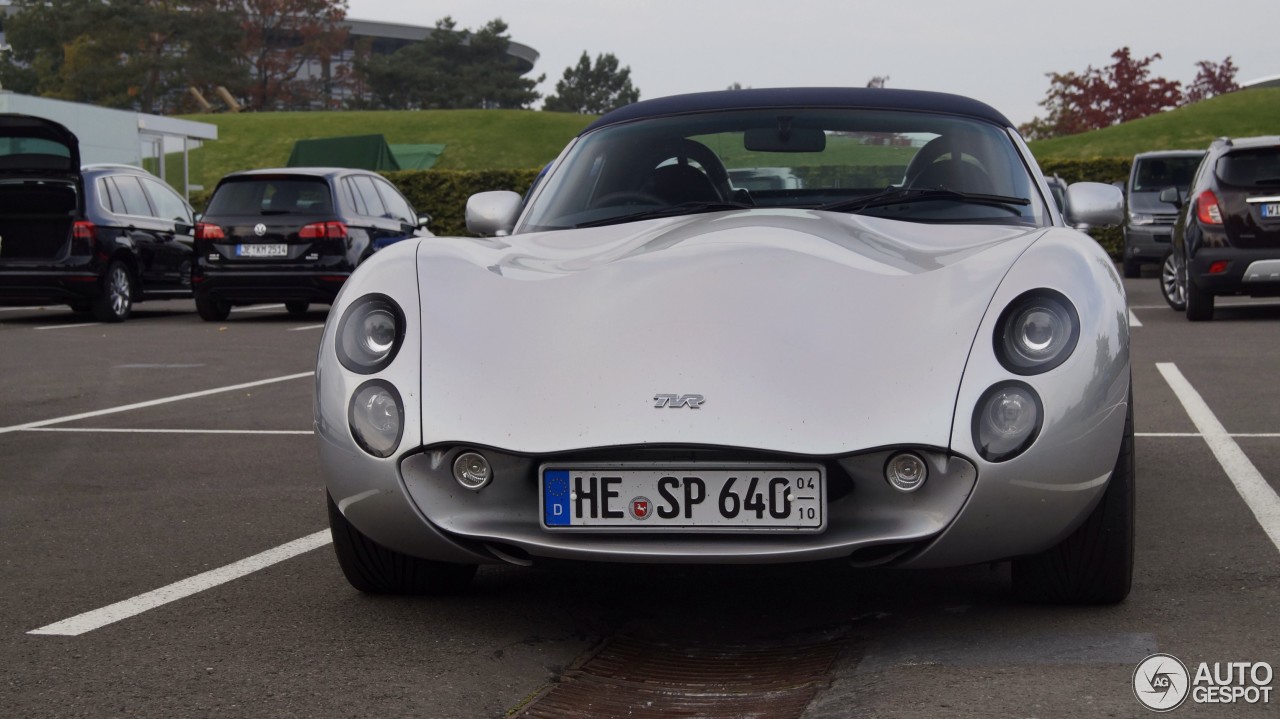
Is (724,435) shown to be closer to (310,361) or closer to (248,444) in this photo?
(248,444)

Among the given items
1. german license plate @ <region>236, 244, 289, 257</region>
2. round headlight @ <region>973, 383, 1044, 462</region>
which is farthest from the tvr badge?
german license plate @ <region>236, 244, 289, 257</region>

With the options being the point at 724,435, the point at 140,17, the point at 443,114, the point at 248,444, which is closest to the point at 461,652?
the point at 724,435

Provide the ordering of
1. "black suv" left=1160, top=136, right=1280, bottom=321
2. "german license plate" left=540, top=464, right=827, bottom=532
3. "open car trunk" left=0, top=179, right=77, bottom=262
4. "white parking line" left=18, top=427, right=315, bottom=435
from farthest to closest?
"open car trunk" left=0, top=179, right=77, bottom=262
"black suv" left=1160, top=136, right=1280, bottom=321
"white parking line" left=18, top=427, right=315, bottom=435
"german license plate" left=540, top=464, right=827, bottom=532

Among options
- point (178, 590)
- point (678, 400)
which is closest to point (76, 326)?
point (178, 590)

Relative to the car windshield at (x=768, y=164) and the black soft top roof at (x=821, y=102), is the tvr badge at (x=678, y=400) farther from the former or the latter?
the black soft top roof at (x=821, y=102)

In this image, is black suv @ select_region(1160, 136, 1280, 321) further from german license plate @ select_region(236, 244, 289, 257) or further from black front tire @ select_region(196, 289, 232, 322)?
black front tire @ select_region(196, 289, 232, 322)

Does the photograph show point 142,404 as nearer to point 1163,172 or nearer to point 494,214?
point 494,214

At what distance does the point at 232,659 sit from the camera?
11.9 ft

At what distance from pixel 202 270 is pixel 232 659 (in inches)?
532

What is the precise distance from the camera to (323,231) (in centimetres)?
1627

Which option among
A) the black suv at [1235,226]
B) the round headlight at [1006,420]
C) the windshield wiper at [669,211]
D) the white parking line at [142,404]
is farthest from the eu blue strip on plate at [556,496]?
the black suv at [1235,226]

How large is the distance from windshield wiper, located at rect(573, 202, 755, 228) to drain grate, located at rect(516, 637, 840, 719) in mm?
1423

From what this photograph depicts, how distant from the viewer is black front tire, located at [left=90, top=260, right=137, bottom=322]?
16422 mm

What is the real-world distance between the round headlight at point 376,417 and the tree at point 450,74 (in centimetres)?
8370
